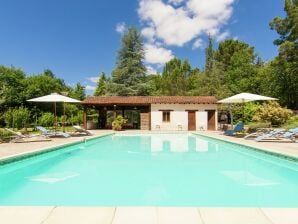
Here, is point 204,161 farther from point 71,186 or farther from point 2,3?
point 2,3

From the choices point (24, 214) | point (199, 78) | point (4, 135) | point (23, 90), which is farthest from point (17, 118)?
point (199, 78)

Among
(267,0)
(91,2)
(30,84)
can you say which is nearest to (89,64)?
(30,84)

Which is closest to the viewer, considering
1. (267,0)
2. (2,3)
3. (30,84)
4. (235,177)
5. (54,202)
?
(54,202)

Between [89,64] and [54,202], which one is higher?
[89,64]

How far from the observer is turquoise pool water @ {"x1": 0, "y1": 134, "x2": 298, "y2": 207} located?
515cm

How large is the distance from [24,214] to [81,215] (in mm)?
742

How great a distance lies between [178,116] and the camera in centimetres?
2602

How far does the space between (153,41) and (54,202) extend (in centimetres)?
3963

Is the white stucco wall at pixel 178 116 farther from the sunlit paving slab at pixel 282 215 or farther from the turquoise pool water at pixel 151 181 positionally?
the sunlit paving slab at pixel 282 215

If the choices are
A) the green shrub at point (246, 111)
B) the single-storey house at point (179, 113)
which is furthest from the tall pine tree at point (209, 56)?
the single-storey house at point (179, 113)

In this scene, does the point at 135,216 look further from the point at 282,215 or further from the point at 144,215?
the point at 282,215

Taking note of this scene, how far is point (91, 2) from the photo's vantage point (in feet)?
77.9

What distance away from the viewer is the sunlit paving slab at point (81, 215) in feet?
10.8

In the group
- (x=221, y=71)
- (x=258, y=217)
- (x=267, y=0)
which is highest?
(x=267, y=0)
